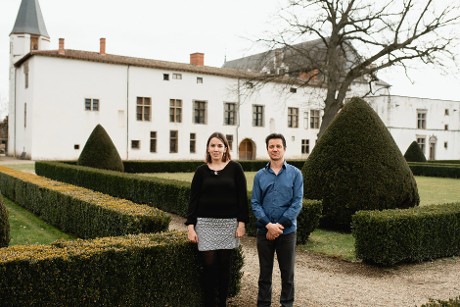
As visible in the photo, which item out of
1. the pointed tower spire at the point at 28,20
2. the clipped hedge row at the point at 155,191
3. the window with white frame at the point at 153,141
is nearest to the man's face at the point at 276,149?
the clipped hedge row at the point at 155,191

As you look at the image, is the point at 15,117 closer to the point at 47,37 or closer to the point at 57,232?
the point at 47,37

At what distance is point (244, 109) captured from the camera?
125 feet

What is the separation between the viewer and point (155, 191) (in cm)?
1108

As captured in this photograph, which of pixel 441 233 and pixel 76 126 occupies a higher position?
pixel 76 126

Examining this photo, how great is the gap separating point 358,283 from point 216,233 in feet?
8.06

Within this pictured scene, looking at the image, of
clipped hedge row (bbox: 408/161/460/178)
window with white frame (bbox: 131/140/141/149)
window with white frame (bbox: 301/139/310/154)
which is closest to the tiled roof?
window with white frame (bbox: 131/140/141/149)

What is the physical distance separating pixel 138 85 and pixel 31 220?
79.7 feet

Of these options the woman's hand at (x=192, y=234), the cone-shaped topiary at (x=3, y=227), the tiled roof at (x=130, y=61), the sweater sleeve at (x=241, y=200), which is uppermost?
the tiled roof at (x=130, y=61)

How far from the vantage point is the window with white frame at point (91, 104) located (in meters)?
31.2

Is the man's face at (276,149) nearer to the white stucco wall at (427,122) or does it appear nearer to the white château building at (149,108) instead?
the white château building at (149,108)

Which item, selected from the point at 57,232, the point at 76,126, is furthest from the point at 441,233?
the point at 76,126

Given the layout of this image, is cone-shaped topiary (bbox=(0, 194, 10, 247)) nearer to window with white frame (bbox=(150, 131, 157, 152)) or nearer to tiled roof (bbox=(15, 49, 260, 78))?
tiled roof (bbox=(15, 49, 260, 78))

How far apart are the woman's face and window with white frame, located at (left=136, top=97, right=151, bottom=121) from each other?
29914 mm

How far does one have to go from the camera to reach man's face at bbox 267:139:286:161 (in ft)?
13.6
